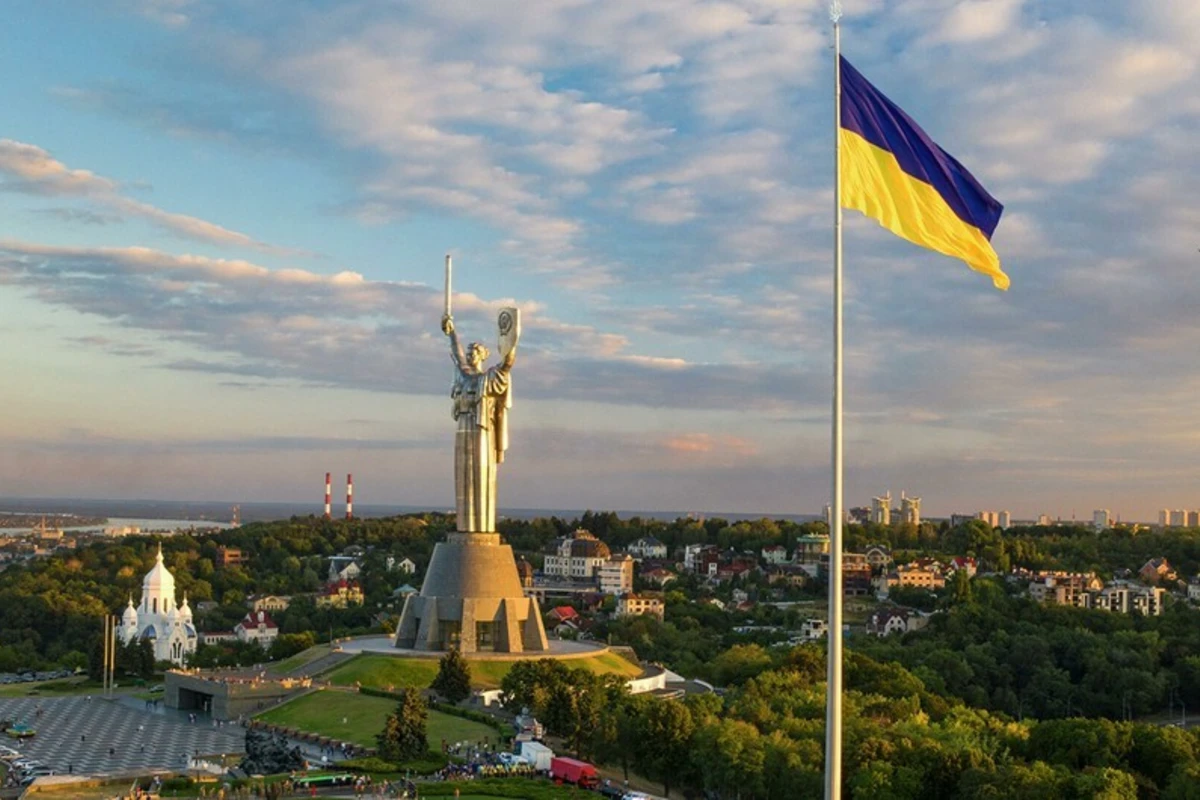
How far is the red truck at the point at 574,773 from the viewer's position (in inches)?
1118

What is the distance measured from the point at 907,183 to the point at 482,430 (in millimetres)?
33081

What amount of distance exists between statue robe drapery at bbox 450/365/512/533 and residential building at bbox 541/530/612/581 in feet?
125

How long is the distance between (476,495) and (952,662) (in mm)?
17378

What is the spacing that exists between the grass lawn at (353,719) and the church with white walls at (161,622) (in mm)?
18738

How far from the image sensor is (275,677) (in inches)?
1671

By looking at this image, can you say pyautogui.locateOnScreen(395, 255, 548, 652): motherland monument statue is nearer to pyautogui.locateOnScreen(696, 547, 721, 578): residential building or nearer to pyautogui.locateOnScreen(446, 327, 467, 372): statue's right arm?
pyautogui.locateOnScreen(446, 327, 467, 372): statue's right arm

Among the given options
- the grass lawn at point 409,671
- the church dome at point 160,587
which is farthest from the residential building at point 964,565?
the church dome at point 160,587

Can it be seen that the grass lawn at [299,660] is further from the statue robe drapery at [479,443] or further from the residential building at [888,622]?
the residential building at [888,622]

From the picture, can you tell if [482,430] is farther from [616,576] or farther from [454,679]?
[616,576]

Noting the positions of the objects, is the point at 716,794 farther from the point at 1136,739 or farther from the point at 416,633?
the point at 416,633

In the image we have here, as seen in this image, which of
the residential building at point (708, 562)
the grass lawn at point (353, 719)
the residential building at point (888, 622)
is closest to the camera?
the grass lawn at point (353, 719)

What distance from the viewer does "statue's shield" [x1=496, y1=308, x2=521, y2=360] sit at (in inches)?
1741

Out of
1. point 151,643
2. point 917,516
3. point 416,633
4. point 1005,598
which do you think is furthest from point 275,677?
point 917,516

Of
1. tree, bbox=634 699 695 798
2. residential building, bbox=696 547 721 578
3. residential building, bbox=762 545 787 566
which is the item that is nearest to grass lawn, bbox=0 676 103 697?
tree, bbox=634 699 695 798
